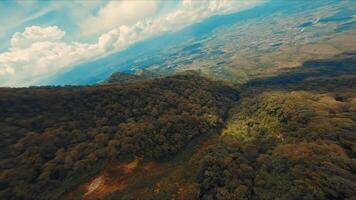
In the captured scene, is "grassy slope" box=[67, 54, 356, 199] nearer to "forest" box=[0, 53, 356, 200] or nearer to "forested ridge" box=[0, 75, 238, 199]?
"forest" box=[0, 53, 356, 200]

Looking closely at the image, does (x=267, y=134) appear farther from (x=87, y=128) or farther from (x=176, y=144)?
(x=87, y=128)

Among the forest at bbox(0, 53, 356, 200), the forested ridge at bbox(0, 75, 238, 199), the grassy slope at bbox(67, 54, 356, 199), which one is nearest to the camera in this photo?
the forest at bbox(0, 53, 356, 200)

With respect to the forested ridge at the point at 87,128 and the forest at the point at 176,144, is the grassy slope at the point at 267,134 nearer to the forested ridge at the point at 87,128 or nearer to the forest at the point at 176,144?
the forest at the point at 176,144

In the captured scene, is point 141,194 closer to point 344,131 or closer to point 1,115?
point 344,131

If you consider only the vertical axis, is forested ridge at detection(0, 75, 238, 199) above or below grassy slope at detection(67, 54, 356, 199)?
above

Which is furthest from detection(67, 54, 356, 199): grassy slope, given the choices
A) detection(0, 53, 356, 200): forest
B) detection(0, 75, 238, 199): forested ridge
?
detection(0, 75, 238, 199): forested ridge

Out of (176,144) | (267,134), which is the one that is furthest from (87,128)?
(267,134)

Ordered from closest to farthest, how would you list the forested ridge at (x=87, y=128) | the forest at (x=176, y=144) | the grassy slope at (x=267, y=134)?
the forest at (x=176, y=144)
the grassy slope at (x=267, y=134)
the forested ridge at (x=87, y=128)

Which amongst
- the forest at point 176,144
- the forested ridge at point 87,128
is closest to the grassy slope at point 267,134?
the forest at point 176,144
